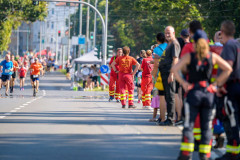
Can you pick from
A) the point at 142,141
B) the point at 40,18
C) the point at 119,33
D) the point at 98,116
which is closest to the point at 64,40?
the point at 40,18

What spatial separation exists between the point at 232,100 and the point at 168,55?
4.62m

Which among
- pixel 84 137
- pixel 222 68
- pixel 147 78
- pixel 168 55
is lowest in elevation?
pixel 84 137

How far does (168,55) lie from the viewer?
12867 mm

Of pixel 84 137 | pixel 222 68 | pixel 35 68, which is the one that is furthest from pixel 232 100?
pixel 35 68

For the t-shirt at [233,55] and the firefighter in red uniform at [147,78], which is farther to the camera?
the firefighter in red uniform at [147,78]

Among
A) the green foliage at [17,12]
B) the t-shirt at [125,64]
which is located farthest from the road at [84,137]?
the green foliage at [17,12]

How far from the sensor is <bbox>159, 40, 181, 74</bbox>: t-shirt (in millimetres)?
12469

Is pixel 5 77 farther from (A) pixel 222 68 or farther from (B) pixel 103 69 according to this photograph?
(A) pixel 222 68

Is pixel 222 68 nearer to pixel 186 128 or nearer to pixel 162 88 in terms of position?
pixel 186 128

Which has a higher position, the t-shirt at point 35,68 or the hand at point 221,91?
the hand at point 221,91

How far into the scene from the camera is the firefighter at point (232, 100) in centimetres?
834

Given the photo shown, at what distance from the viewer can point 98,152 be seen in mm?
9258

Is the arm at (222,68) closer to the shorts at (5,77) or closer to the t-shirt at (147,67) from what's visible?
the t-shirt at (147,67)

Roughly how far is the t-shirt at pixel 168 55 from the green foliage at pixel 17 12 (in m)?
36.0
